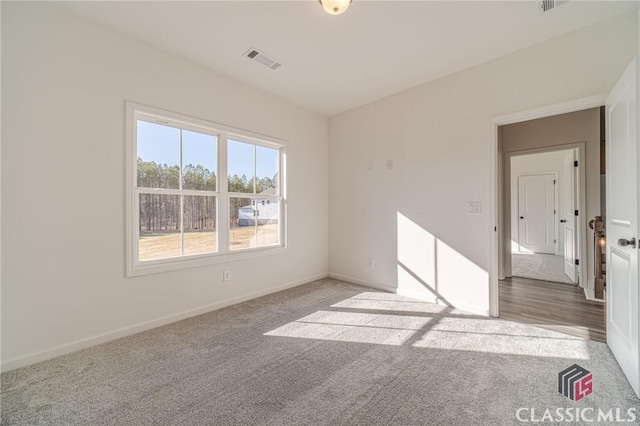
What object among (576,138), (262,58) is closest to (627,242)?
(576,138)

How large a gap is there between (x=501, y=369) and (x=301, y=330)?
66.8 inches

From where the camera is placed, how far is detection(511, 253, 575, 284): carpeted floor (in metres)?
4.70

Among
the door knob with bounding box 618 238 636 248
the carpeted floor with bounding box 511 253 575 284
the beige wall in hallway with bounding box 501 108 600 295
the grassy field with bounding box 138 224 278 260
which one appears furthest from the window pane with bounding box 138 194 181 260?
the carpeted floor with bounding box 511 253 575 284

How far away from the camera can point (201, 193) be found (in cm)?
326

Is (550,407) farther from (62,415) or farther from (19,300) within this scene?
(19,300)

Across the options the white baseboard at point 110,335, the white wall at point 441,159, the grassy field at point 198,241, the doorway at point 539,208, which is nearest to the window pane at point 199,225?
the grassy field at point 198,241

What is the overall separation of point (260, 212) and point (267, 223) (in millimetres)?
211

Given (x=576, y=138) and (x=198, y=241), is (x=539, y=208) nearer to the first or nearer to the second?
(x=576, y=138)

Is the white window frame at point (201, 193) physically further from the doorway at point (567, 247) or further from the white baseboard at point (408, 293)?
the doorway at point (567, 247)

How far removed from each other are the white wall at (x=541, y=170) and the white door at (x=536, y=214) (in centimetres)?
9

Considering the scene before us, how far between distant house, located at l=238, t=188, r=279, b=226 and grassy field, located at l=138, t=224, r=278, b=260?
0.08 m

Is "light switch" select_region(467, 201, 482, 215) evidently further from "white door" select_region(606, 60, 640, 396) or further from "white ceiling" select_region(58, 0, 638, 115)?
"white ceiling" select_region(58, 0, 638, 115)

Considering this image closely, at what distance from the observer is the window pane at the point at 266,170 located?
397 cm

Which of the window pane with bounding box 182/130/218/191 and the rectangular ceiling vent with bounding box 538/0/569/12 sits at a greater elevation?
the rectangular ceiling vent with bounding box 538/0/569/12
